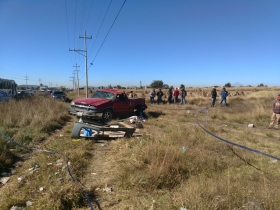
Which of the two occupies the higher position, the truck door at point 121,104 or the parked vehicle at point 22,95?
the parked vehicle at point 22,95

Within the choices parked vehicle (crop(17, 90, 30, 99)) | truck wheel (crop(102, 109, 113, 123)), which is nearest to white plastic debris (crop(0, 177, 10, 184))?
truck wheel (crop(102, 109, 113, 123))

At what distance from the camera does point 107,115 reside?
10617 millimetres

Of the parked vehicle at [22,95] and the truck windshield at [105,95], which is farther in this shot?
the parked vehicle at [22,95]

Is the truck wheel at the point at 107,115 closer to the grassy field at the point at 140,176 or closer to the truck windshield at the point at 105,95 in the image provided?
the truck windshield at the point at 105,95

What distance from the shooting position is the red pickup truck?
9.91m

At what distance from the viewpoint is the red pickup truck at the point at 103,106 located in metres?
9.91

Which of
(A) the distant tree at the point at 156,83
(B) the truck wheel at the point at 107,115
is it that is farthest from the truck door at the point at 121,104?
(A) the distant tree at the point at 156,83

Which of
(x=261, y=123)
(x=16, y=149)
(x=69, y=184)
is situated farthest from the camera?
(x=261, y=123)

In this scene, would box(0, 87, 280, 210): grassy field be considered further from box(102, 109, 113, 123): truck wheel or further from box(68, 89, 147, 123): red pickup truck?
box(102, 109, 113, 123): truck wheel

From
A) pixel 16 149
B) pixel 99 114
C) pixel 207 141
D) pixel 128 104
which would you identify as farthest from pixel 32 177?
pixel 128 104

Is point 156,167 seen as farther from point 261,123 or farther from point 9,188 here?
point 261,123

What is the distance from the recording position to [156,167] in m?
3.95

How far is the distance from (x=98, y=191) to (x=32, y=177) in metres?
1.46

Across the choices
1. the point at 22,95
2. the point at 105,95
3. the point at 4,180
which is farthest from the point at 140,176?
the point at 22,95
